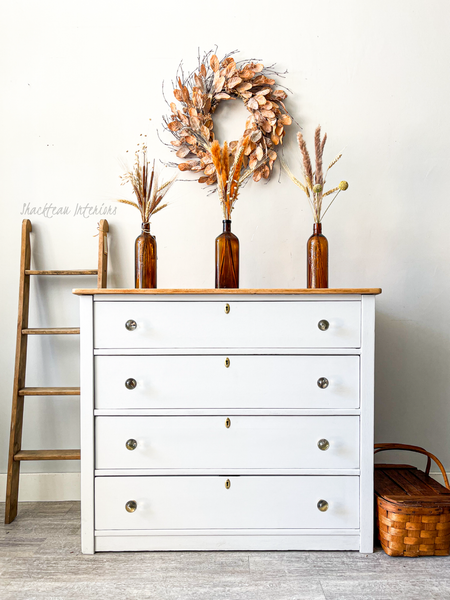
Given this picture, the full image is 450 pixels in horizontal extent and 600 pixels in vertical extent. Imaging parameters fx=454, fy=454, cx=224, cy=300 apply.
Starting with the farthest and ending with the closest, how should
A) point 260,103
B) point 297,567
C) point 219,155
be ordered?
point 260,103 < point 219,155 < point 297,567

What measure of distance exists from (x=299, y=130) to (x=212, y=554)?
180 cm

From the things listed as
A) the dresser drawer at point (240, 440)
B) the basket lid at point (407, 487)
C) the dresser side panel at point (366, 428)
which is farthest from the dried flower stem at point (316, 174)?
the basket lid at point (407, 487)

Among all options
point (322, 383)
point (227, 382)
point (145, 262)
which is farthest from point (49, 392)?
point (322, 383)

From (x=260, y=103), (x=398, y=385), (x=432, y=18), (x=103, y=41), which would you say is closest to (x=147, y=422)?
(x=398, y=385)

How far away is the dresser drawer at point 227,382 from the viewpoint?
5.31 feet

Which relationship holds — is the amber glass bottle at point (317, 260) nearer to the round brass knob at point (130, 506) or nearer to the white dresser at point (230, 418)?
the white dresser at point (230, 418)

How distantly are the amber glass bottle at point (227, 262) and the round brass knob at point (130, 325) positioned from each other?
35 cm

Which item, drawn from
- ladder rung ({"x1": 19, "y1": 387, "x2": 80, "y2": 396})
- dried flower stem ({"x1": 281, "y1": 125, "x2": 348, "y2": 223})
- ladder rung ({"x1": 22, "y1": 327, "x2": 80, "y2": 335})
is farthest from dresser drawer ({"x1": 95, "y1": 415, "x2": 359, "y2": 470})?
dried flower stem ({"x1": 281, "y1": 125, "x2": 348, "y2": 223})

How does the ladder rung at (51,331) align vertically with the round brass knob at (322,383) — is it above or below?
above

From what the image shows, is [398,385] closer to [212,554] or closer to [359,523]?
[359,523]

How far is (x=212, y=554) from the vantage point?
5.33 ft

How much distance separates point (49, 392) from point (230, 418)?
0.83m

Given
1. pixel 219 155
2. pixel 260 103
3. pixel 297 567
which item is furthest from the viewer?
pixel 260 103

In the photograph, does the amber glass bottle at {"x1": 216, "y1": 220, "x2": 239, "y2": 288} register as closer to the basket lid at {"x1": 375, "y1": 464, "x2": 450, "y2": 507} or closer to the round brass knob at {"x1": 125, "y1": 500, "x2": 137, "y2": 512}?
the round brass knob at {"x1": 125, "y1": 500, "x2": 137, "y2": 512}
